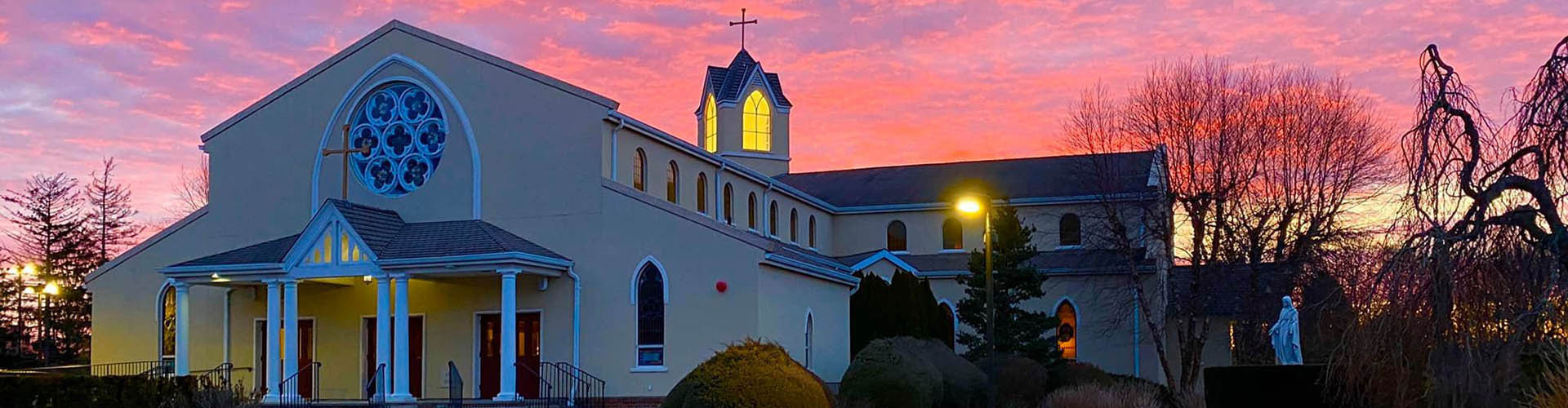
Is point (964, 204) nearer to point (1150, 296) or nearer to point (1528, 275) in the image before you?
point (1528, 275)

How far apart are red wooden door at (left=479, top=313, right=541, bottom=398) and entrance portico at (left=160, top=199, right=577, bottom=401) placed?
0.51 metres

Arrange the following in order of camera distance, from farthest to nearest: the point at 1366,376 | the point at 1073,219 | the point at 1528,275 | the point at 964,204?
the point at 1073,219 < the point at 964,204 < the point at 1366,376 < the point at 1528,275

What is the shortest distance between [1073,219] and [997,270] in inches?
292

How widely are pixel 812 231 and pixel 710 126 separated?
825cm

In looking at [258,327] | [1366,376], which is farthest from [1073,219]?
[1366,376]

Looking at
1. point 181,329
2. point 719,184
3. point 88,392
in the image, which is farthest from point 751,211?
point 88,392

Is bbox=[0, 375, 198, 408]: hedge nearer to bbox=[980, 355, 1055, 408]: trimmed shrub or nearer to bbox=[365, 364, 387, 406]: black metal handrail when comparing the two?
bbox=[365, 364, 387, 406]: black metal handrail

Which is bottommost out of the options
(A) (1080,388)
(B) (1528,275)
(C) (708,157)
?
(A) (1080,388)

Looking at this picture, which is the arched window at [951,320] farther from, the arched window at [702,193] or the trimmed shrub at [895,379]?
the trimmed shrub at [895,379]

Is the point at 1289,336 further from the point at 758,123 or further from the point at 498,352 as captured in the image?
the point at 758,123

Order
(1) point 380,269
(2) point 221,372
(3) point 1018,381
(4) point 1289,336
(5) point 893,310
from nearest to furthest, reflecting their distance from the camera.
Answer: (4) point 1289,336, (1) point 380,269, (3) point 1018,381, (2) point 221,372, (5) point 893,310

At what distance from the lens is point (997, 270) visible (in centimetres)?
3988

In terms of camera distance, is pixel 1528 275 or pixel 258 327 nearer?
pixel 1528 275

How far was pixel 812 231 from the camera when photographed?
47.2m
